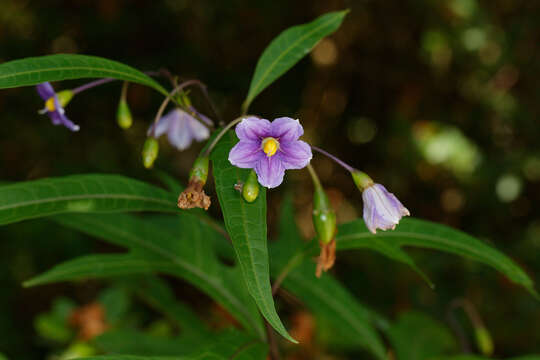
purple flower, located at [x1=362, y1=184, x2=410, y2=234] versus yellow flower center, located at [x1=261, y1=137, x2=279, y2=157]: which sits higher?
yellow flower center, located at [x1=261, y1=137, x2=279, y2=157]

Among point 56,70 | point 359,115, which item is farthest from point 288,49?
point 359,115

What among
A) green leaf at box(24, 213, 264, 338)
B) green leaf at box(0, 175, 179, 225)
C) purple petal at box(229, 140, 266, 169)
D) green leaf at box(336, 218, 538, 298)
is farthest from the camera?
green leaf at box(24, 213, 264, 338)

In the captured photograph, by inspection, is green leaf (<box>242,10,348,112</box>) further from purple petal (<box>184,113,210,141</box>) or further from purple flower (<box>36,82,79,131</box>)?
purple flower (<box>36,82,79,131</box>)

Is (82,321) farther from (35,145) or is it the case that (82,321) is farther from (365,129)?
(365,129)

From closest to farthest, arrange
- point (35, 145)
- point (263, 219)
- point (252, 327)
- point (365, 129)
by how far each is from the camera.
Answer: point (263, 219) → point (252, 327) → point (35, 145) → point (365, 129)

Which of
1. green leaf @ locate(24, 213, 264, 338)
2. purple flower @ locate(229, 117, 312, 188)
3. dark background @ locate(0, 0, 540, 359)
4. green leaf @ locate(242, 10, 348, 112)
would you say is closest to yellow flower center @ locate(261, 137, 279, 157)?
purple flower @ locate(229, 117, 312, 188)

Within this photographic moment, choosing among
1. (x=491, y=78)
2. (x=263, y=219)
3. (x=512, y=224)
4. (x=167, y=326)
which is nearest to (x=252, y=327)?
(x=263, y=219)

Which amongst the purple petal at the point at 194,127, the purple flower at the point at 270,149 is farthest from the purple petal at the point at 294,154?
the purple petal at the point at 194,127

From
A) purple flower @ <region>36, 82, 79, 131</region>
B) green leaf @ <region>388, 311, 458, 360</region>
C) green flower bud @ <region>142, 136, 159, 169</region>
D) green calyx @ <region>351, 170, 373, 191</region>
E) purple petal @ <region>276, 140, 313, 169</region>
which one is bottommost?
purple petal @ <region>276, 140, 313, 169</region>
